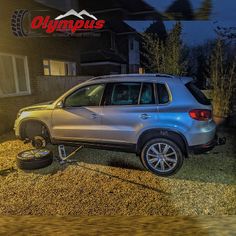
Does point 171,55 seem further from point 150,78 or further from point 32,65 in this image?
point 150,78

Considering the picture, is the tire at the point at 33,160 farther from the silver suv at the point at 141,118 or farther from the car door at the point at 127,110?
the car door at the point at 127,110

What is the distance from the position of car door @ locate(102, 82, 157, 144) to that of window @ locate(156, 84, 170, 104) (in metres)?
0.12

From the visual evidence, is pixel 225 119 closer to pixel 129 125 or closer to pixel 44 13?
pixel 129 125

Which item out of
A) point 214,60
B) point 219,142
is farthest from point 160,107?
point 214,60

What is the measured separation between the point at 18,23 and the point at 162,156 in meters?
8.81

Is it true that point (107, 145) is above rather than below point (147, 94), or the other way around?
below

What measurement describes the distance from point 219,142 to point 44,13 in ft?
37.8

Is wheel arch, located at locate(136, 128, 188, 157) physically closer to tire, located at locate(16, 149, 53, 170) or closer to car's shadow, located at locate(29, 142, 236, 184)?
car's shadow, located at locate(29, 142, 236, 184)

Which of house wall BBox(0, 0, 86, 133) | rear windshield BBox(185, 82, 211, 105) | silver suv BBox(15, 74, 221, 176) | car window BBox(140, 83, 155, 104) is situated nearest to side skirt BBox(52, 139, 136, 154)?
silver suv BBox(15, 74, 221, 176)

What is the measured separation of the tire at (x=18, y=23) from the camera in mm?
11180

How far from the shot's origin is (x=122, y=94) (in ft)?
19.8

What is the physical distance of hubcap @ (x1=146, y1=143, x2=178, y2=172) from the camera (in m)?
5.55

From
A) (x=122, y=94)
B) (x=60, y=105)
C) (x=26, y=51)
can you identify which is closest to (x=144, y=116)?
(x=122, y=94)

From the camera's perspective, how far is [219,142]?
19.1ft
